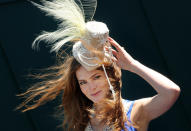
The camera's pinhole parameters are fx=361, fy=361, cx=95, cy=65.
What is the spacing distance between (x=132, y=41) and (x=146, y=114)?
3.50 feet

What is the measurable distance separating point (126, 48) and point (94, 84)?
3.21ft

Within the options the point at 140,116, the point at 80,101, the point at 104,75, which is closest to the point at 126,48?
the point at 80,101

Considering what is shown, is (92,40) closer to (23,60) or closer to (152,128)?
(23,60)

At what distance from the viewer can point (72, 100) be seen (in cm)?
243

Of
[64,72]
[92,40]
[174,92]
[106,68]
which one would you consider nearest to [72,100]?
[64,72]

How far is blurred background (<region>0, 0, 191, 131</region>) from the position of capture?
284 cm

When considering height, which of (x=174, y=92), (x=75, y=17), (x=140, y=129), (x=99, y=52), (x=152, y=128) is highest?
(x=75, y=17)

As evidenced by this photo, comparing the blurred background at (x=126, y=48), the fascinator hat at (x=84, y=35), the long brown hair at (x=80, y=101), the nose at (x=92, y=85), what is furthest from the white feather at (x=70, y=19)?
the blurred background at (x=126, y=48)

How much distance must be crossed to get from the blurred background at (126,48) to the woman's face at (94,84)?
81cm

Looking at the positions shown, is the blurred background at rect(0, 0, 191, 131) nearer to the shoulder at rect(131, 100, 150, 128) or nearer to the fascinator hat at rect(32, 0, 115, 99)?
the fascinator hat at rect(32, 0, 115, 99)

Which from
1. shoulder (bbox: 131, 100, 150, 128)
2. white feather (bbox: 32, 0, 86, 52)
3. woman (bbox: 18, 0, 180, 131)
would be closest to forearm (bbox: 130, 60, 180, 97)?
woman (bbox: 18, 0, 180, 131)

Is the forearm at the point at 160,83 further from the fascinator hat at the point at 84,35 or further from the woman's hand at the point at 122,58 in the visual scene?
the fascinator hat at the point at 84,35

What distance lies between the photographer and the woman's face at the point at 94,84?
7.02 feet

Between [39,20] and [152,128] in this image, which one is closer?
[39,20]
